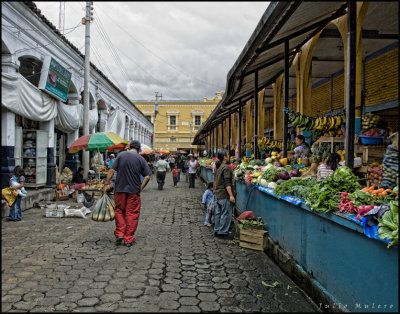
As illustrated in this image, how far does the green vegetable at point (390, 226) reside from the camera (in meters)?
2.41

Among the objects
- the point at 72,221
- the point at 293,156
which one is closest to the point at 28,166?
the point at 72,221

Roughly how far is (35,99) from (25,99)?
1.93ft

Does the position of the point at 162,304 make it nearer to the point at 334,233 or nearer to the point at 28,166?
the point at 334,233

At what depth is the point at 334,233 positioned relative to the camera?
3406mm

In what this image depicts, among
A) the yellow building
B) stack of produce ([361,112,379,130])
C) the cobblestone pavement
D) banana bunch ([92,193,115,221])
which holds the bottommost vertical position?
the cobblestone pavement

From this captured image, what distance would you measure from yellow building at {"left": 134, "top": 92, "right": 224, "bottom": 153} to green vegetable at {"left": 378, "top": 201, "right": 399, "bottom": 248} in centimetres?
4496

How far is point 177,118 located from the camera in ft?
157

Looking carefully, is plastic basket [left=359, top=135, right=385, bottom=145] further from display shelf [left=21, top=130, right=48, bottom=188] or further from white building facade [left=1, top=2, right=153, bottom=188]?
display shelf [left=21, top=130, right=48, bottom=188]

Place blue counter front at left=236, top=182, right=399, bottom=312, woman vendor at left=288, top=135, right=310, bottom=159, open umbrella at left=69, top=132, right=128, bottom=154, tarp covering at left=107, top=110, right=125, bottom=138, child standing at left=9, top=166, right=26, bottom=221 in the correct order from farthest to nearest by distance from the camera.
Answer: tarp covering at left=107, top=110, right=125, bottom=138 < open umbrella at left=69, top=132, right=128, bottom=154 < woman vendor at left=288, top=135, right=310, bottom=159 < child standing at left=9, top=166, right=26, bottom=221 < blue counter front at left=236, top=182, right=399, bottom=312

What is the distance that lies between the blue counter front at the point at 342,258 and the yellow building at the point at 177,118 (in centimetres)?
4295

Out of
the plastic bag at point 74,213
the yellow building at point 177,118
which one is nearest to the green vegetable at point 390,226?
the plastic bag at point 74,213

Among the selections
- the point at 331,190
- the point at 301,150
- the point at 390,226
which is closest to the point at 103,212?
the point at 331,190

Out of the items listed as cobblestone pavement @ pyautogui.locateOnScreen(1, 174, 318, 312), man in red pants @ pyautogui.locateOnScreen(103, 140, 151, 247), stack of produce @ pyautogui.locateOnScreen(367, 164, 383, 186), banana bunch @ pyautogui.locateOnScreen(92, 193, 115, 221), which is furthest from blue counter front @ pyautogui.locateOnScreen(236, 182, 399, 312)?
banana bunch @ pyautogui.locateOnScreen(92, 193, 115, 221)

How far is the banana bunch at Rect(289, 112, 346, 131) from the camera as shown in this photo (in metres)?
7.38
